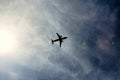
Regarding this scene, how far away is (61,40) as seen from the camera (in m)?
145

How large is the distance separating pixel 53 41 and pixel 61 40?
7.10 meters

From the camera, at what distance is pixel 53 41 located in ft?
486
